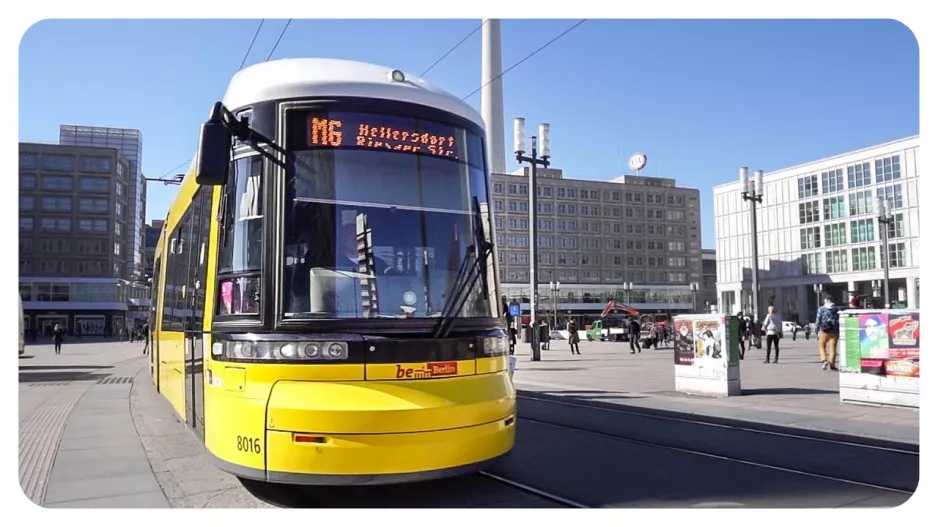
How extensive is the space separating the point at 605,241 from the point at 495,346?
11013 cm

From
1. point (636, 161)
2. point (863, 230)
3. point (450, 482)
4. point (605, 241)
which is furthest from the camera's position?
point (605, 241)

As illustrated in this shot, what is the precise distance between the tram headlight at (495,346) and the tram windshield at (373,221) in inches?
8.8

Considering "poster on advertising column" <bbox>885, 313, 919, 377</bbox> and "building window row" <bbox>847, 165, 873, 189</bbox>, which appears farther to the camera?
"building window row" <bbox>847, 165, 873, 189</bbox>

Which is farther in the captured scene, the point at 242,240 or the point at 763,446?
the point at 763,446

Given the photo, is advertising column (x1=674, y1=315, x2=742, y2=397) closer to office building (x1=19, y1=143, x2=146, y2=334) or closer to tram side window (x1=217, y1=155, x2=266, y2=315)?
tram side window (x1=217, y1=155, x2=266, y2=315)

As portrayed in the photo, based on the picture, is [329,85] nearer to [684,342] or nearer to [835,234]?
[684,342]

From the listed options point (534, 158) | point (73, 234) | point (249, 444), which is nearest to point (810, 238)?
point (534, 158)

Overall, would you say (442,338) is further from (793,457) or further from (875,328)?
(875,328)

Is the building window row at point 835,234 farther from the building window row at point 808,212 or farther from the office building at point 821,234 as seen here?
the building window row at point 808,212

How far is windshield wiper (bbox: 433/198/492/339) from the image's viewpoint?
18.8 feet

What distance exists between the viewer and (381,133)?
5.84 m

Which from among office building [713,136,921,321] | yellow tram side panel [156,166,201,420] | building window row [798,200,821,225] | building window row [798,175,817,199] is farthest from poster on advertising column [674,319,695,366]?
building window row [798,200,821,225]

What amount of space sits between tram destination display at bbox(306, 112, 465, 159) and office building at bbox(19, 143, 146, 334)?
10.3 ft

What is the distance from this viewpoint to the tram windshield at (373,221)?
548 cm
